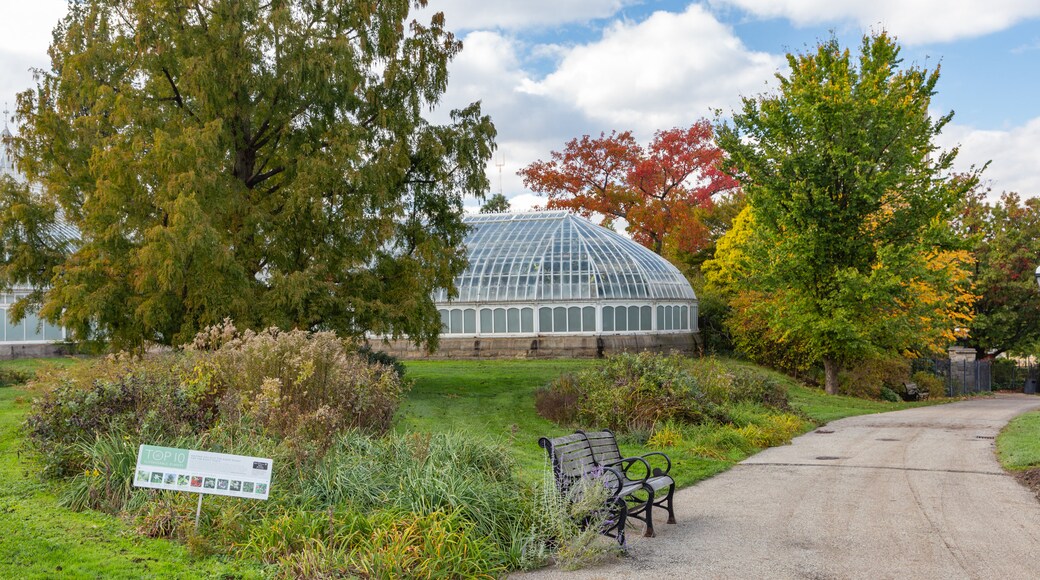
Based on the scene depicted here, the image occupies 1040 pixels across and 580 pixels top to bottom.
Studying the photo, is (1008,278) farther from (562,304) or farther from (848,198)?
(562,304)

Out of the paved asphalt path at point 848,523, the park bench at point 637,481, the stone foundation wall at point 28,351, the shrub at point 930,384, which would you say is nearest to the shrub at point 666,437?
the paved asphalt path at point 848,523

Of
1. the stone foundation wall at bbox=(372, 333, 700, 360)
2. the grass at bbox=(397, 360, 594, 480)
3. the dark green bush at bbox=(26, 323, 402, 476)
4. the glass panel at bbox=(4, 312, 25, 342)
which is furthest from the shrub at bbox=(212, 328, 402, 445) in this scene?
the glass panel at bbox=(4, 312, 25, 342)

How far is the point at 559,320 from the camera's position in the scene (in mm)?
31812

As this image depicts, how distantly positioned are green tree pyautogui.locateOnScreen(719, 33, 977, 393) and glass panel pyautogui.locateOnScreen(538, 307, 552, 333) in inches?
A: 360

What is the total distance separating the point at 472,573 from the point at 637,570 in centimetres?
132

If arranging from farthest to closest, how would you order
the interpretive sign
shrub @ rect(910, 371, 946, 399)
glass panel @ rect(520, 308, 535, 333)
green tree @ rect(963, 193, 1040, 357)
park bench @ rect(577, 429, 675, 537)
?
green tree @ rect(963, 193, 1040, 357)
glass panel @ rect(520, 308, 535, 333)
shrub @ rect(910, 371, 946, 399)
park bench @ rect(577, 429, 675, 537)
the interpretive sign

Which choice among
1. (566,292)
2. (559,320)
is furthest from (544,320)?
(566,292)

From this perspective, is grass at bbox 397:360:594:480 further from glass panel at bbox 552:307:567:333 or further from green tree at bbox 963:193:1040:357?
green tree at bbox 963:193:1040:357

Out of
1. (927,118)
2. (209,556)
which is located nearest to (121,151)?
(209,556)

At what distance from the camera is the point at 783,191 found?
23.7 m

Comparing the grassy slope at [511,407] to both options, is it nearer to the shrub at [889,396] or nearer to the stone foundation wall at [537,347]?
the stone foundation wall at [537,347]

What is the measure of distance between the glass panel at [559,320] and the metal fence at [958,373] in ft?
47.4

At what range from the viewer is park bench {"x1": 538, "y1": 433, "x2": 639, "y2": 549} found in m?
7.23

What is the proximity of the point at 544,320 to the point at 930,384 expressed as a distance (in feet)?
48.7
